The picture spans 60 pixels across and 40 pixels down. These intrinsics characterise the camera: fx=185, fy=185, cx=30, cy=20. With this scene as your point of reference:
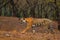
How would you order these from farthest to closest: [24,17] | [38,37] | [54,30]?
[24,17], [54,30], [38,37]

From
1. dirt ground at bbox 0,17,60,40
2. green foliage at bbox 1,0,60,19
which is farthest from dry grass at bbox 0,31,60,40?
green foliage at bbox 1,0,60,19

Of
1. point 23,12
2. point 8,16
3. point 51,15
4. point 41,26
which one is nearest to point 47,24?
point 41,26

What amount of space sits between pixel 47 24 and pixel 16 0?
0.86 metres

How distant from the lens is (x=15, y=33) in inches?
124

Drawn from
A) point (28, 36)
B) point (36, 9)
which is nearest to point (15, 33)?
point (28, 36)

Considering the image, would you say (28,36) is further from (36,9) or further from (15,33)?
(36,9)

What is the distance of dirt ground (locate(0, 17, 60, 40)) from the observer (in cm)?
293

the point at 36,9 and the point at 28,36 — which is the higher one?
the point at 36,9

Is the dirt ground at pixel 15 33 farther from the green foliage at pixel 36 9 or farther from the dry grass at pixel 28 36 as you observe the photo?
the green foliage at pixel 36 9

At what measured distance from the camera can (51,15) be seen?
3855 mm

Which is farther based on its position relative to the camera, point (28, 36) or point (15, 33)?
point (15, 33)

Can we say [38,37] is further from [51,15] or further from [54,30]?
[51,15]

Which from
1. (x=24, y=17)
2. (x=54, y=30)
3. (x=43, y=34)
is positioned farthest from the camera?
(x=24, y=17)

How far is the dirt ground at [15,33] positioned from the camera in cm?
293
